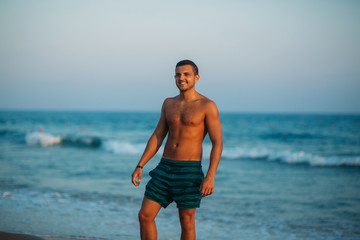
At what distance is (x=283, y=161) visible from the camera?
53.3 ft

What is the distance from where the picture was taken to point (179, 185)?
354 centimetres

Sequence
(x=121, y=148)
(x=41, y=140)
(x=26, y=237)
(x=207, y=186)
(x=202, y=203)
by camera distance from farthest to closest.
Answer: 1. (x=41, y=140)
2. (x=121, y=148)
3. (x=202, y=203)
4. (x=26, y=237)
5. (x=207, y=186)

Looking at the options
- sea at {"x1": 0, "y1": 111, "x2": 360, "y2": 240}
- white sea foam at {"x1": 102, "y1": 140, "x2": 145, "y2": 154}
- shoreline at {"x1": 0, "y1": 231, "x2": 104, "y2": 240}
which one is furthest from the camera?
white sea foam at {"x1": 102, "y1": 140, "x2": 145, "y2": 154}

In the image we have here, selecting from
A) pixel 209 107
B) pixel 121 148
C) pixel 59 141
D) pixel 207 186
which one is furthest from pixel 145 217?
pixel 59 141

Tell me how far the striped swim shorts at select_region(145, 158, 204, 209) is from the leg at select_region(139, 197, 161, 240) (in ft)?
0.18

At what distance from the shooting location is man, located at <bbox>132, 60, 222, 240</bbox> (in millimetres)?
3523

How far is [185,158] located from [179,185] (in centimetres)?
25

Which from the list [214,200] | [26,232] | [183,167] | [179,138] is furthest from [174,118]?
[214,200]

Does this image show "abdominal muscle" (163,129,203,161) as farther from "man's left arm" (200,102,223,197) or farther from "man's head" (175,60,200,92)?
"man's head" (175,60,200,92)

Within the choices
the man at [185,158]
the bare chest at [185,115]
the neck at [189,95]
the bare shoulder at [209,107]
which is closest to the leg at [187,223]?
the man at [185,158]

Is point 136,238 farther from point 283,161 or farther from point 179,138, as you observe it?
point 283,161

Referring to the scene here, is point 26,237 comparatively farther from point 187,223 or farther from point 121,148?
point 121,148

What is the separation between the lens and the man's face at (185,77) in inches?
141

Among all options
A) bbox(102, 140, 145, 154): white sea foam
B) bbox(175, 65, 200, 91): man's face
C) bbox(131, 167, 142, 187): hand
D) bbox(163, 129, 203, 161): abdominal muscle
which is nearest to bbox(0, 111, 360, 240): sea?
bbox(131, 167, 142, 187): hand
